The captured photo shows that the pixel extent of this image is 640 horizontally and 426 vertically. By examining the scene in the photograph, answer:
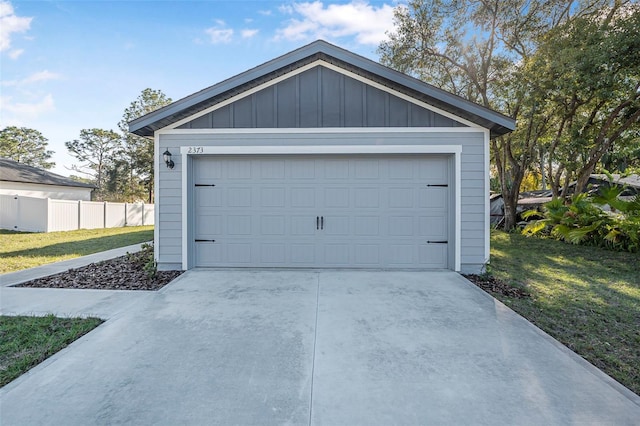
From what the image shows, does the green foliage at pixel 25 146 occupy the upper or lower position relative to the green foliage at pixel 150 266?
upper

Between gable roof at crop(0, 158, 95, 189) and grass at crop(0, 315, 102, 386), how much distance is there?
696 inches

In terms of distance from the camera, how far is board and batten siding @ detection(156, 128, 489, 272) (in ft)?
18.0

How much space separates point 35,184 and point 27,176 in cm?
62

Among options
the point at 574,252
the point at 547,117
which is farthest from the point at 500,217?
the point at 574,252

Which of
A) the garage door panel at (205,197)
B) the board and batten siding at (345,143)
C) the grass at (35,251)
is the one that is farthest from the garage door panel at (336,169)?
the grass at (35,251)

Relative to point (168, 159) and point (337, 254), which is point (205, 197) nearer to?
point (168, 159)

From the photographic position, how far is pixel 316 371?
2.44 m

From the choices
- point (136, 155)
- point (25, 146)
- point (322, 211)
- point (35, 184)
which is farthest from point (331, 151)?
point (25, 146)

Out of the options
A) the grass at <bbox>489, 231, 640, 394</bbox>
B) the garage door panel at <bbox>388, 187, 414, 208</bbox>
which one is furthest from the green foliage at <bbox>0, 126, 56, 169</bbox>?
the grass at <bbox>489, 231, 640, 394</bbox>

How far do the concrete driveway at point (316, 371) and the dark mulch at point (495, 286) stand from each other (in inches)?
34.5

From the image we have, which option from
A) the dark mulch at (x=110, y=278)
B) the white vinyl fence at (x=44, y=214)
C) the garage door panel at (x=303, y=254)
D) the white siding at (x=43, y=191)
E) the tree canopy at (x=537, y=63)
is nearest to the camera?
the dark mulch at (x=110, y=278)

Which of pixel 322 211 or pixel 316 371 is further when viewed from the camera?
pixel 322 211

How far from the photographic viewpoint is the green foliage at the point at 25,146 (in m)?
29.0

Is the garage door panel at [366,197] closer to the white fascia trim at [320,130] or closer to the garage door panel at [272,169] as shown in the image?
the white fascia trim at [320,130]
